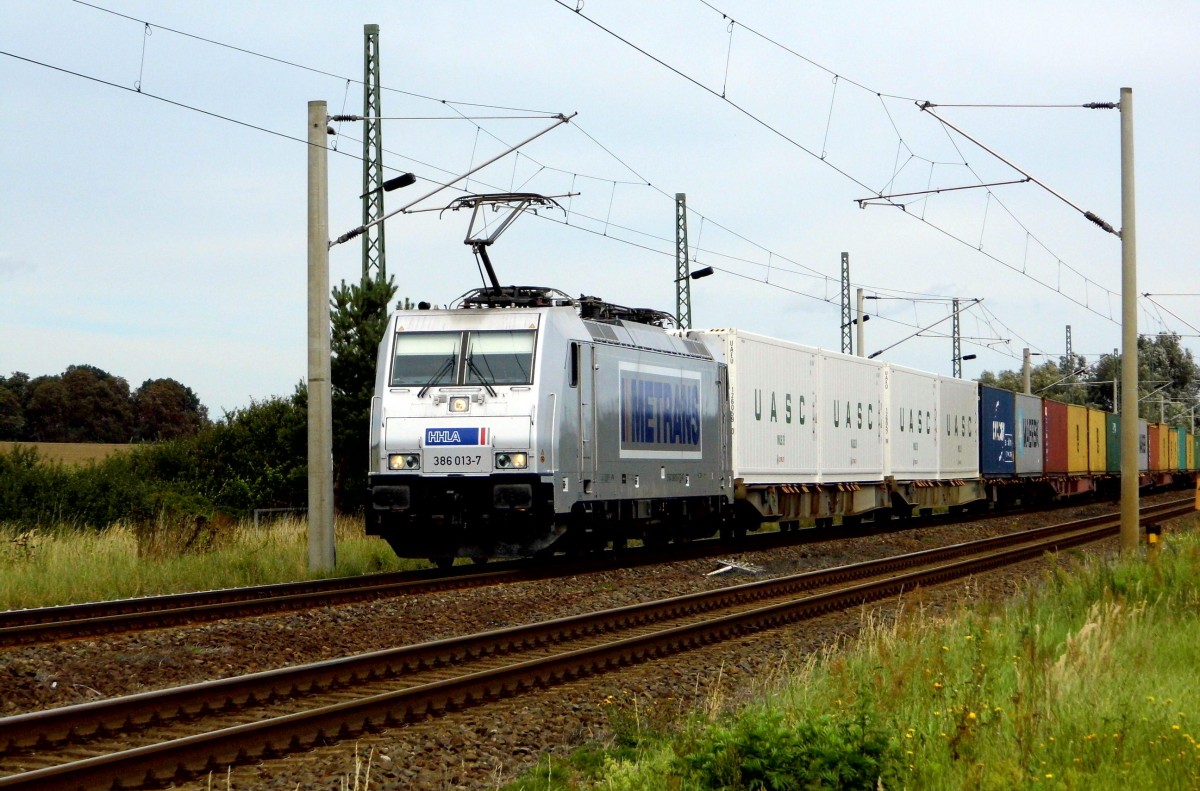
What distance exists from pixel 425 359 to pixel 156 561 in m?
4.52

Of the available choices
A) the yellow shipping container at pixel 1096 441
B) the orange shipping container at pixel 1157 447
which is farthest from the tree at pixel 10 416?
the orange shipping container at pixel 1157 447

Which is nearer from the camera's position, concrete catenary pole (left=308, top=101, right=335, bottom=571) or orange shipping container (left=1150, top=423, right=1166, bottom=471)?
concrete catenary pole (left=308, top=101, right=335, bottom=571)

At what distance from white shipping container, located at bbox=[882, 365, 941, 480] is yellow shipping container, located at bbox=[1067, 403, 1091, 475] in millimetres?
11847

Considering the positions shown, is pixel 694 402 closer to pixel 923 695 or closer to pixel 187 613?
pixel 187 613

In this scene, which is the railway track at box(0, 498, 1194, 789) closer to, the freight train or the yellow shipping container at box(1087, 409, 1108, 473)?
the freight train

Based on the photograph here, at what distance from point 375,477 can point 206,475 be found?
20.8 m

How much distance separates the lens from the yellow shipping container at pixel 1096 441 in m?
49.0

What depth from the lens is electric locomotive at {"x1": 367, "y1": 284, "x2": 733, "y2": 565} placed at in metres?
17.9

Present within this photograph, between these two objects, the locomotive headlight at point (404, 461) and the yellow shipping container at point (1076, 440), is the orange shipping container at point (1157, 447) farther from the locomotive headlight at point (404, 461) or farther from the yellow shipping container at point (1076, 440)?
the locomotive headlight at point (404, 461)

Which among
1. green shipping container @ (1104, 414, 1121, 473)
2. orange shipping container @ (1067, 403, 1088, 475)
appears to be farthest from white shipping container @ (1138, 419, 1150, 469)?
orange shipping container @ (1067, 403, 1088, 475)

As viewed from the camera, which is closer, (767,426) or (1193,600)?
(1193,600)

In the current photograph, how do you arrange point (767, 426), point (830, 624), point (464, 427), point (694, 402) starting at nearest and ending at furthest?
1. point (830, 624)
2. point (464, 427)
3. point (694, 402)
4. point (767, 426)

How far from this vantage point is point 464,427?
18.1 m

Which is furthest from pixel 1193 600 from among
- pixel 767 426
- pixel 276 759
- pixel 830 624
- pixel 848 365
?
pixel 848 365
